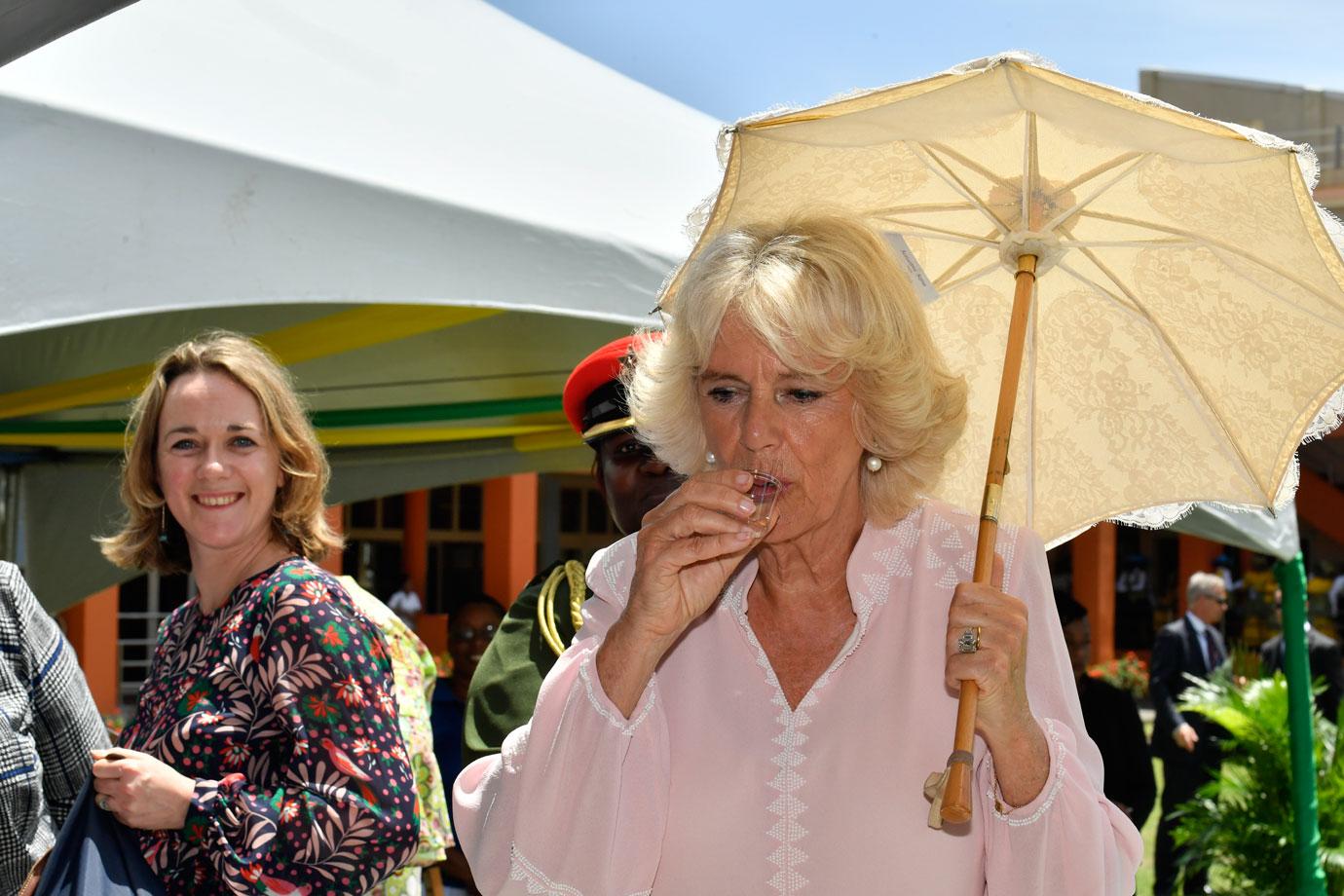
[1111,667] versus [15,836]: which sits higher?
[15,836]

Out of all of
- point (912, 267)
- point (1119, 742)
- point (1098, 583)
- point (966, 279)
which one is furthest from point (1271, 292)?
point (1098, 583)

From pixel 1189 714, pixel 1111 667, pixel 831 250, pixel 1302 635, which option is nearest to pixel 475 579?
pixel 1111 667

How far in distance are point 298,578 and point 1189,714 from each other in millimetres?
7642

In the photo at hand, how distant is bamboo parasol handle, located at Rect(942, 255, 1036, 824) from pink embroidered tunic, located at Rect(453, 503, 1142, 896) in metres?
0.06

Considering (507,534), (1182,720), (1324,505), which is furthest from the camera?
(1324,505)

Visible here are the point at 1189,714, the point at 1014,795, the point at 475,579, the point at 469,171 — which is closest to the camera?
the point at 1014,795

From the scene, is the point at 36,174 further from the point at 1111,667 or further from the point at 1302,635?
the point at 1111,667

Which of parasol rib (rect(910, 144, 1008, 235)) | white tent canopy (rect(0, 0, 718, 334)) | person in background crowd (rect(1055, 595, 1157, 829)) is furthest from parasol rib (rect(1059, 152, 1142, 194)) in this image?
person in background crowd (rect(1055, 595, 1157, 829))

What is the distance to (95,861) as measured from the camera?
2.15 m

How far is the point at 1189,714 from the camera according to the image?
879 cm

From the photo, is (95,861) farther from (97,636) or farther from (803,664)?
(97,636)

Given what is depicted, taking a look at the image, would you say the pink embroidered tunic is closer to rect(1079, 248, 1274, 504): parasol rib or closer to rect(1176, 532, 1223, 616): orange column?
rect(1079, 248, 1274, 504): parasol rib

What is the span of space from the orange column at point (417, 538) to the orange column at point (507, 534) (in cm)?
195

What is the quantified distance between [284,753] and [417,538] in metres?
16.0
